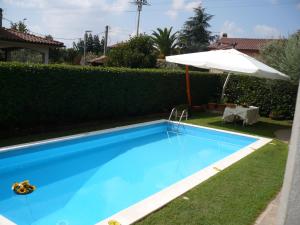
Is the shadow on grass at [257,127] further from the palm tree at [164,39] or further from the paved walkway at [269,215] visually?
the palm tree at [164,39]

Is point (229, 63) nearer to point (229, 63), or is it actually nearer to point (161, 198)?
point (229, 63)

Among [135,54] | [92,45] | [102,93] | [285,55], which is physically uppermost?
[92,45]

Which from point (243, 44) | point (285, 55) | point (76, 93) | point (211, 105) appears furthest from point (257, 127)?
point (243, 44)

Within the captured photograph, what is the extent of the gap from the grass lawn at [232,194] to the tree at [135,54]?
1244cm

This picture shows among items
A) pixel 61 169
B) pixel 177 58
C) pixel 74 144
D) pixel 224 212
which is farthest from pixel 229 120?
pixel 224 212

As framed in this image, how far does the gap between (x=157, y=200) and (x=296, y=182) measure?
2807 mm

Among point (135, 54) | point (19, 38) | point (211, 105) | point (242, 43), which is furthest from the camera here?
point (242, 43)

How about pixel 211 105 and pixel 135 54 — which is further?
pixel 135 54

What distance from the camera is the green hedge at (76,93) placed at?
9266mm

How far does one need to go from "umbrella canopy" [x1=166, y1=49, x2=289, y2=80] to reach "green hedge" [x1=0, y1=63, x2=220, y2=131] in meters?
2.06

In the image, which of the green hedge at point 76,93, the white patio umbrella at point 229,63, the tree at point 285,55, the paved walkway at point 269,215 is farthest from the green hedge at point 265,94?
the paved walkway at point 269,215

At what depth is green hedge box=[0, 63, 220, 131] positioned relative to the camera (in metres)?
9.27

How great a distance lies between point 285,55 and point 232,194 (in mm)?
11456

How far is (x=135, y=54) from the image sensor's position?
21.5 metres
